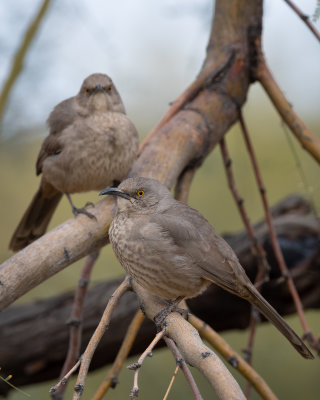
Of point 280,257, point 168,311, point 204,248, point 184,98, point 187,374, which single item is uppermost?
point 184,98

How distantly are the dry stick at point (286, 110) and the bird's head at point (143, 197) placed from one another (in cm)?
105

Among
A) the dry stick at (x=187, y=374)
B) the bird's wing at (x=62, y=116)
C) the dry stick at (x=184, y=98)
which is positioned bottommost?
the dry stick at (x=187, y=374)

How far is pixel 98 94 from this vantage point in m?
3.90

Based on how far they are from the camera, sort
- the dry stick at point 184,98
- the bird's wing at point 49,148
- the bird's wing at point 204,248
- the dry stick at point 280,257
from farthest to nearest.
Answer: the dry stick at point 184,98, the bird's wing at point 49,148, the dry stick at point 280,257, the bird's wing at point 204,248

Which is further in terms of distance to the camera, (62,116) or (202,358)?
(62,116)

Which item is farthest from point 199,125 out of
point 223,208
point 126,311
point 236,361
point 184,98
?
point 223,208

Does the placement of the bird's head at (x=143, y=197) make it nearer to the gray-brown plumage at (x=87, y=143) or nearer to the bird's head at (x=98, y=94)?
the gray-brown plumage at (x=87, y=143)

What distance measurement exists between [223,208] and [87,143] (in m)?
2.32

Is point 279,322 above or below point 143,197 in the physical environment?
below

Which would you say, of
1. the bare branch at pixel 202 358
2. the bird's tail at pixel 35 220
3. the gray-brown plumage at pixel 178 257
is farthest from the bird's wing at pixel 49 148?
the bare branch at pixel 202 358

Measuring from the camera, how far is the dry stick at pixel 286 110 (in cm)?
367

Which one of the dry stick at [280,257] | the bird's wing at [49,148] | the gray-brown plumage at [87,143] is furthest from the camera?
the bird's wing at [49,148]

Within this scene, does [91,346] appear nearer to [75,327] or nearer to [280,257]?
[75,327]

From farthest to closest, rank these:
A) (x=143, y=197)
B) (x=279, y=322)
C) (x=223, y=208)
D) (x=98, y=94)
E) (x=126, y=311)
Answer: (x=223, y=208) → (x=126, y=311) → (x=98, y=94) → (x=143, y=197) → (x=279, y=322)
